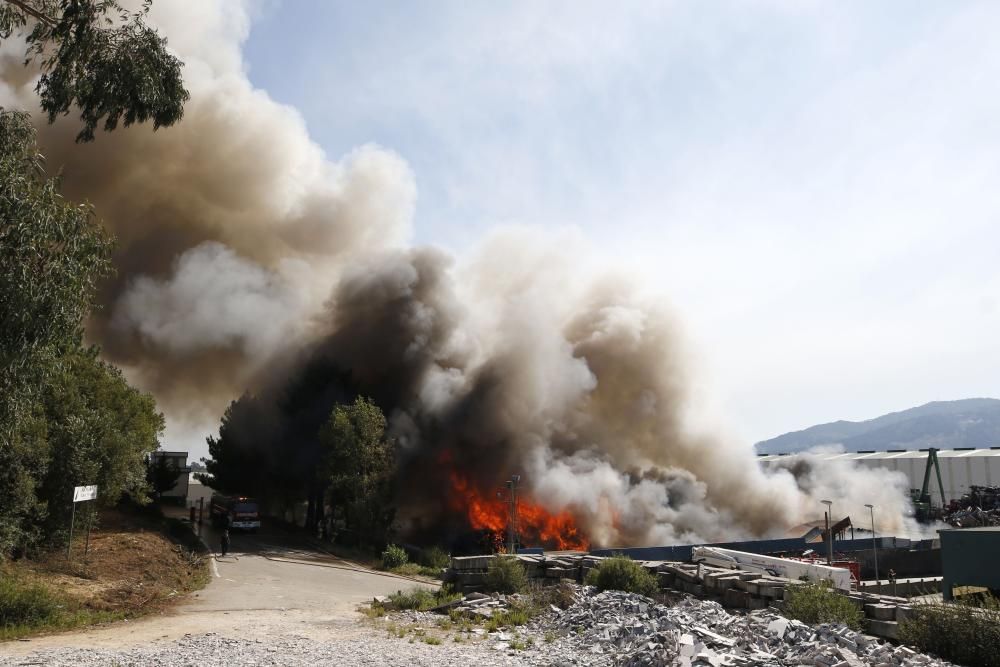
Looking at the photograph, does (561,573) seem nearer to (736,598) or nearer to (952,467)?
(736,598)

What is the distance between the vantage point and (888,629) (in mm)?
13078

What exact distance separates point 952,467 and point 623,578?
7778cm

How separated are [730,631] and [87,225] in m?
14.5

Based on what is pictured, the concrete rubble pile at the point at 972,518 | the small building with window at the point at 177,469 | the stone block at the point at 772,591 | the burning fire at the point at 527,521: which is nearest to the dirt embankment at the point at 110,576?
the stone block at the point at 772,591

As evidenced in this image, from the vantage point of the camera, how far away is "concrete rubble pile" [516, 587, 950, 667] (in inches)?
460

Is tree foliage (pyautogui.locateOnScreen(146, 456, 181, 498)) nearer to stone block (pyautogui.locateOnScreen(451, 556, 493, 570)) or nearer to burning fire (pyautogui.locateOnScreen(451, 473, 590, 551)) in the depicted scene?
burning fire (pyautogui.locateOnScreen(451, 473, 590, 551))

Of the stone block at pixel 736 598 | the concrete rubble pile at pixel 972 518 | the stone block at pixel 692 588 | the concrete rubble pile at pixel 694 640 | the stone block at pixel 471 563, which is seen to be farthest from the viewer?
the concrete rubble pile at pixel 972 518

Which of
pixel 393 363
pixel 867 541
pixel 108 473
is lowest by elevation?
pixel 867 541

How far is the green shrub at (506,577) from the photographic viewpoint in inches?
775

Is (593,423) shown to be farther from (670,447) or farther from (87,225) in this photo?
(87,225)

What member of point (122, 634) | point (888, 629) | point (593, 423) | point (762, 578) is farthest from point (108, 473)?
point (593, 423)

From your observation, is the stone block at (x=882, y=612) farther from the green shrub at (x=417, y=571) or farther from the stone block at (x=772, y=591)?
the green shrub at (x=417, y=571)

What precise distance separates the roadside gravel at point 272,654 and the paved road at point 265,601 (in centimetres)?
102

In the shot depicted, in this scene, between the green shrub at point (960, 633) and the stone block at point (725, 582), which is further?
the stone block at point (725, 582)
